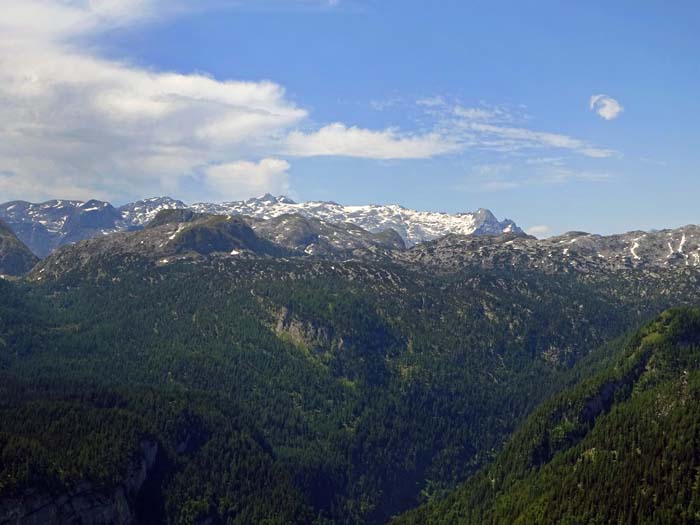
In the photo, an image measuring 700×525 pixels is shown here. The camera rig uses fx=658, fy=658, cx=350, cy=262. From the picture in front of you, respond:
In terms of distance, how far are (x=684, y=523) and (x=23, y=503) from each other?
193 m

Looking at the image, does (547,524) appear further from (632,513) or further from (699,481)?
(699,481)

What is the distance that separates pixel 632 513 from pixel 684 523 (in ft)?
45.5

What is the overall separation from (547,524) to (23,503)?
159m

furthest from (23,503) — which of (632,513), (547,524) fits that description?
(632,513)

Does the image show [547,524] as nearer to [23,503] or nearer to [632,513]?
[632,513]

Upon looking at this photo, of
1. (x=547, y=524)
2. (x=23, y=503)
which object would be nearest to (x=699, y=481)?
(x=547, y=524)

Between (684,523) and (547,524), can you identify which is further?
(547,524)

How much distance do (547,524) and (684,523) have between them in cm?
3734

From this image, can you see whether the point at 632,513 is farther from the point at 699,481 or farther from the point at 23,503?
the point at 23,503

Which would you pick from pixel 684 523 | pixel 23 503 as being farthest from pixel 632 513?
pixel 23 503

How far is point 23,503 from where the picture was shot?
200m

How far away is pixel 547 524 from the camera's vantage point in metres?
198

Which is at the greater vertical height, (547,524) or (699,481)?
(699,481)

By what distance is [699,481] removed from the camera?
19662 centimetres
